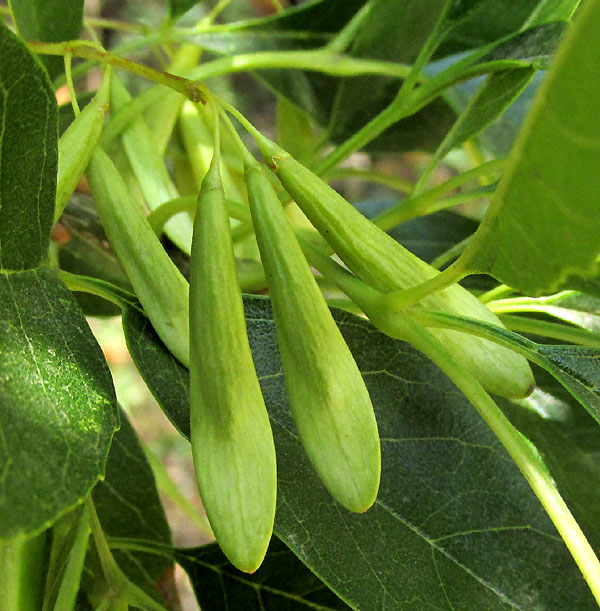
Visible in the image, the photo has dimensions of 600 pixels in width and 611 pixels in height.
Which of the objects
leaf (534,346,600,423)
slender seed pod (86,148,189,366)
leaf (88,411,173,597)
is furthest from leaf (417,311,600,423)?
leaf (88,411,173,597)

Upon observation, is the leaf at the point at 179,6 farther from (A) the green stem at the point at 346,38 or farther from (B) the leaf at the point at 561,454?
(B) the leaf at the point at 561,454

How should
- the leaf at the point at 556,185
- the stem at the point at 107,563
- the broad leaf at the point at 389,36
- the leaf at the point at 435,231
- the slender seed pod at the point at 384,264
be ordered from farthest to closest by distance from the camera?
1. the leaf at the point at 435,231
2. the broad leaf at the point at 389,36
3. the stem at the point at 107,563
4. the slender seed pod at the point at 384,264
5. the leaf at the point at 556,185

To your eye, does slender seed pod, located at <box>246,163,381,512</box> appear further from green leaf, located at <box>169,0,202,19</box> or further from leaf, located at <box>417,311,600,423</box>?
green leaf, located at <box>169,0,202,19</box>

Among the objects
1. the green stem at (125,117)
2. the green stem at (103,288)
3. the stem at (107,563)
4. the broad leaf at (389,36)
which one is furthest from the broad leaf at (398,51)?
the stem at (107,563)

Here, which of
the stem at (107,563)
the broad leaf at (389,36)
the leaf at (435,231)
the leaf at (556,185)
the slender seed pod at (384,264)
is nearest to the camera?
the leaf at (556,185)

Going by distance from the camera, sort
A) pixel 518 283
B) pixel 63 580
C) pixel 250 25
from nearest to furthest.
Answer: pixel 518 283 → pixel 63 580 → pixel 250 25

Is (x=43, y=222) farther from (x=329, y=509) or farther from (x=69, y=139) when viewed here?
(x=329, y=509)

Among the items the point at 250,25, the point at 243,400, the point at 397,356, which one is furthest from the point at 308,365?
the point at 250,25
